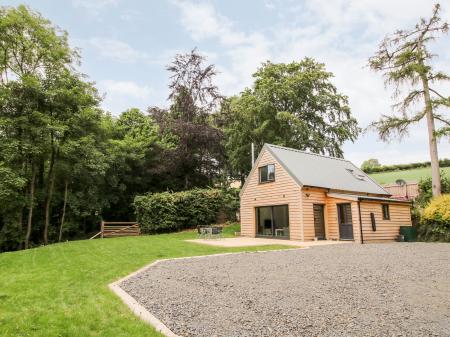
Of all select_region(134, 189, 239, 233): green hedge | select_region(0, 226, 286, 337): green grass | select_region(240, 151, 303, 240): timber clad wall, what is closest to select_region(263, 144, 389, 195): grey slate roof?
select_region(240, 151, 303, 240): timber clad wall

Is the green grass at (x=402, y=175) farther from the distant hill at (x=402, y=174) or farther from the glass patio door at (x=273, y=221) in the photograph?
the glass patio door at (x=273, y=221)

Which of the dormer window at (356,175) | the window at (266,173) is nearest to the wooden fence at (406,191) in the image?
the dormer window at (356,175)

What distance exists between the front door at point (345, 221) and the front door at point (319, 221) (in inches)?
35.3

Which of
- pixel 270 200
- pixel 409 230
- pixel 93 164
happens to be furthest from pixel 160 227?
pixel 409 230

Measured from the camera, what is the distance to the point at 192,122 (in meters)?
26.9

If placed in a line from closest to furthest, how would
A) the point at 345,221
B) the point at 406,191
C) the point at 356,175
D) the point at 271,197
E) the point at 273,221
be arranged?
the point at 345,221, the point at 271,197, the point at 273,221, the point at 356,175, the point at 406,191

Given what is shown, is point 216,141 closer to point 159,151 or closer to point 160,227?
point 159,151

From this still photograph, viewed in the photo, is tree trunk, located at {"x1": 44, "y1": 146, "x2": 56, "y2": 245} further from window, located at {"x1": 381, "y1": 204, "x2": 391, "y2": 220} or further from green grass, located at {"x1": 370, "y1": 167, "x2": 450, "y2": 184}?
green grass, located at {"x1": 370, "y1": 167, "x2": 450, "y2": 184}

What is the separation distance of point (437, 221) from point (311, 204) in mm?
6284

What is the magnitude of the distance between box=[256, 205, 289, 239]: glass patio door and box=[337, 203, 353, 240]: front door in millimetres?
2815

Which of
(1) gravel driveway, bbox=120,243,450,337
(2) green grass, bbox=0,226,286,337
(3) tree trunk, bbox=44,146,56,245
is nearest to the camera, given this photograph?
(2) green grass, bbox=0,226,286,337

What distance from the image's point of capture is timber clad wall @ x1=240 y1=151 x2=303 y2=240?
17.3 metres

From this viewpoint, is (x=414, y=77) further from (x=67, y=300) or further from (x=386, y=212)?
(x=67, y=300)

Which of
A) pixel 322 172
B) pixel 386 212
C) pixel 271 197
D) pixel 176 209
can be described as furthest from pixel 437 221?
pixel 176 209
